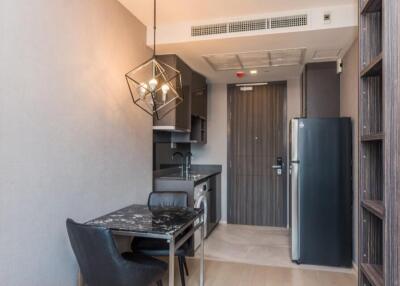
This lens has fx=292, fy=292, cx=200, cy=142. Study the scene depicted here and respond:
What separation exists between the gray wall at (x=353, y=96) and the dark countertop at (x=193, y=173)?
1.78 m

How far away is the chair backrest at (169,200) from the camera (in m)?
2.85

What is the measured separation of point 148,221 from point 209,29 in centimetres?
197

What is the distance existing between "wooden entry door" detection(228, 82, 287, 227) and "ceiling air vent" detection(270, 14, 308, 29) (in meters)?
2.18

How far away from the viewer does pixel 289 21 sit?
2.77 m

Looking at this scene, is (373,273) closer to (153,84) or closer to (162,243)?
(162,243)

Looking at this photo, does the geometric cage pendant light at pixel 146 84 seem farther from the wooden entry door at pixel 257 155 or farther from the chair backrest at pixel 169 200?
the wooden entry door at pixel 257 155

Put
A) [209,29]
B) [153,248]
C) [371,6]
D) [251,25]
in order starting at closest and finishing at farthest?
[371,6] → [153,248] → [251,25] → [209,29]

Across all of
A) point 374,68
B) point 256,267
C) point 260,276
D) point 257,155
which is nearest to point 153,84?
point 374,68

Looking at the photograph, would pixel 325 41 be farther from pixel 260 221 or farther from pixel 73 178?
pixel 260 221

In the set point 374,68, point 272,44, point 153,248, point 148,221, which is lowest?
point 153,248

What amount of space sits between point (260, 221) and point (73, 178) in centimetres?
360

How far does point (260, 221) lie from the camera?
4.94 meters

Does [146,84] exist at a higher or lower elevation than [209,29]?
lower

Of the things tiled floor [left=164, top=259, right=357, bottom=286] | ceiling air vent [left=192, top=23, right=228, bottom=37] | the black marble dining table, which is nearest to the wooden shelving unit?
the black marble dining table
